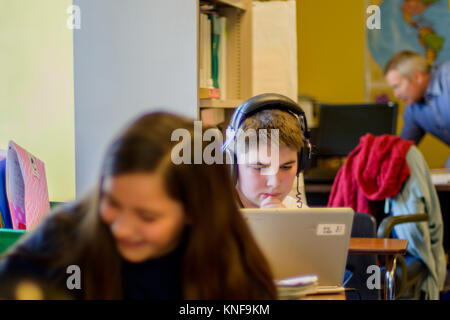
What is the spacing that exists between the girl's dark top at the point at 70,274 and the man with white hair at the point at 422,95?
139 inches

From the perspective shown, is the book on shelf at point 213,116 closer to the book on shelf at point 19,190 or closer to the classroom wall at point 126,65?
the classroom wall at point 126,65

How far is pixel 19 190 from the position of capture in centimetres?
145

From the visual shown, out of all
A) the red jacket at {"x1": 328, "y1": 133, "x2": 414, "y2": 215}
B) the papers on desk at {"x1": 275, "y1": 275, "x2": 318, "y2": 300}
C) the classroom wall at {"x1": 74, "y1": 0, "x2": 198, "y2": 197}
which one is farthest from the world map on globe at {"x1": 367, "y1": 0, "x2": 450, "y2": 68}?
the papers on desk at {"x1": 275, "y1": 275, "x2": 318, "y2": 300}

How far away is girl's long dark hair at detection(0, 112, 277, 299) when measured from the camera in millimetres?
678

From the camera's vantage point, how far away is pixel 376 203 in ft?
8.93

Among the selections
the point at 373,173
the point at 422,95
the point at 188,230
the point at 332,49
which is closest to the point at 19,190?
the point at 188,230

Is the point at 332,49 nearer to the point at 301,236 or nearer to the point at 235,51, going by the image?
the point at 235,51

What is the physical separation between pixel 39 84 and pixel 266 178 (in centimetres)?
95

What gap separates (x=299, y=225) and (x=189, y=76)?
97 centimetres

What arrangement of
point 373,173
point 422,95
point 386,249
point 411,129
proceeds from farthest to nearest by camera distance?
point 411,129
point 422,95
point 373,173
point 386,249

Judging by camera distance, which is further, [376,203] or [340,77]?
[340,77]

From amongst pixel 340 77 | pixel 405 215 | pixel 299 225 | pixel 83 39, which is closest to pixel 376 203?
pixel 405 215

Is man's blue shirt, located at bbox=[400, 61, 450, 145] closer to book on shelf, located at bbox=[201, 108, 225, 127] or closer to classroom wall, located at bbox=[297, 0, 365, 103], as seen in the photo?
classroom wall, located at bbox=[297, 0, 365, 103]
